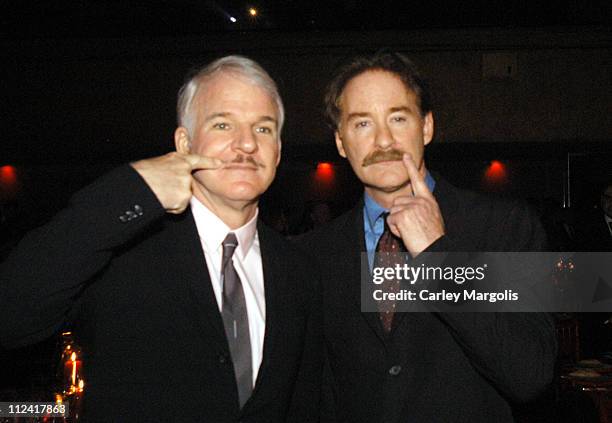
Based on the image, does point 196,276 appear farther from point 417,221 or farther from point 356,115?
point 356,115

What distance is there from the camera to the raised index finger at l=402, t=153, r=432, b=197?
1804mm

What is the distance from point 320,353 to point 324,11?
596 cm

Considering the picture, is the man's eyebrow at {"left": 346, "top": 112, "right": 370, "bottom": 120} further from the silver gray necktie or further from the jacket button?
the jacket button

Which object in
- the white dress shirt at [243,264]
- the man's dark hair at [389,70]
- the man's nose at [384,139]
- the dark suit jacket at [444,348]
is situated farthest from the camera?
the man's dark hair at [389,70]

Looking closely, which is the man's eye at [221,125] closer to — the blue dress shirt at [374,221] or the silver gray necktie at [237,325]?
the silver gray necktie at [237,325]

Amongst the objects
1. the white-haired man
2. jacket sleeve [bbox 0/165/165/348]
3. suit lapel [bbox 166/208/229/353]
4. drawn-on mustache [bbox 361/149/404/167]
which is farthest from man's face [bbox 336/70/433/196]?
jacket sleeve [bbox 0/165/165/348]

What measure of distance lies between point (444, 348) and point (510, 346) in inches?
11.6

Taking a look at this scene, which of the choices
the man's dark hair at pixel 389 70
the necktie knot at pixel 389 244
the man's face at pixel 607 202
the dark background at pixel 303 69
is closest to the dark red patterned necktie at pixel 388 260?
the necktie knot at pixel 389 244

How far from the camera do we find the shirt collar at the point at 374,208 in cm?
206

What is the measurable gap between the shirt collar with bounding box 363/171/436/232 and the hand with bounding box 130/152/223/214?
2.76 feet

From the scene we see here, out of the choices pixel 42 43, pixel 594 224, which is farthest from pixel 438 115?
pixel 42 43

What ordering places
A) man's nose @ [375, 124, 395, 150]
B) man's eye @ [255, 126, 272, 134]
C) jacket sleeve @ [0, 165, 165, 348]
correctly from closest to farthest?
1. jacket sleeve @ [0, 165, 165, 348]
2. man's eye @ [255, 126, 272, 134]
3. man's nose @ [375, 124, 395, 150]

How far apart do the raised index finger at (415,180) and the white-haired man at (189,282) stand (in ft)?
1.43

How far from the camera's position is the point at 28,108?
8211 millimetres
